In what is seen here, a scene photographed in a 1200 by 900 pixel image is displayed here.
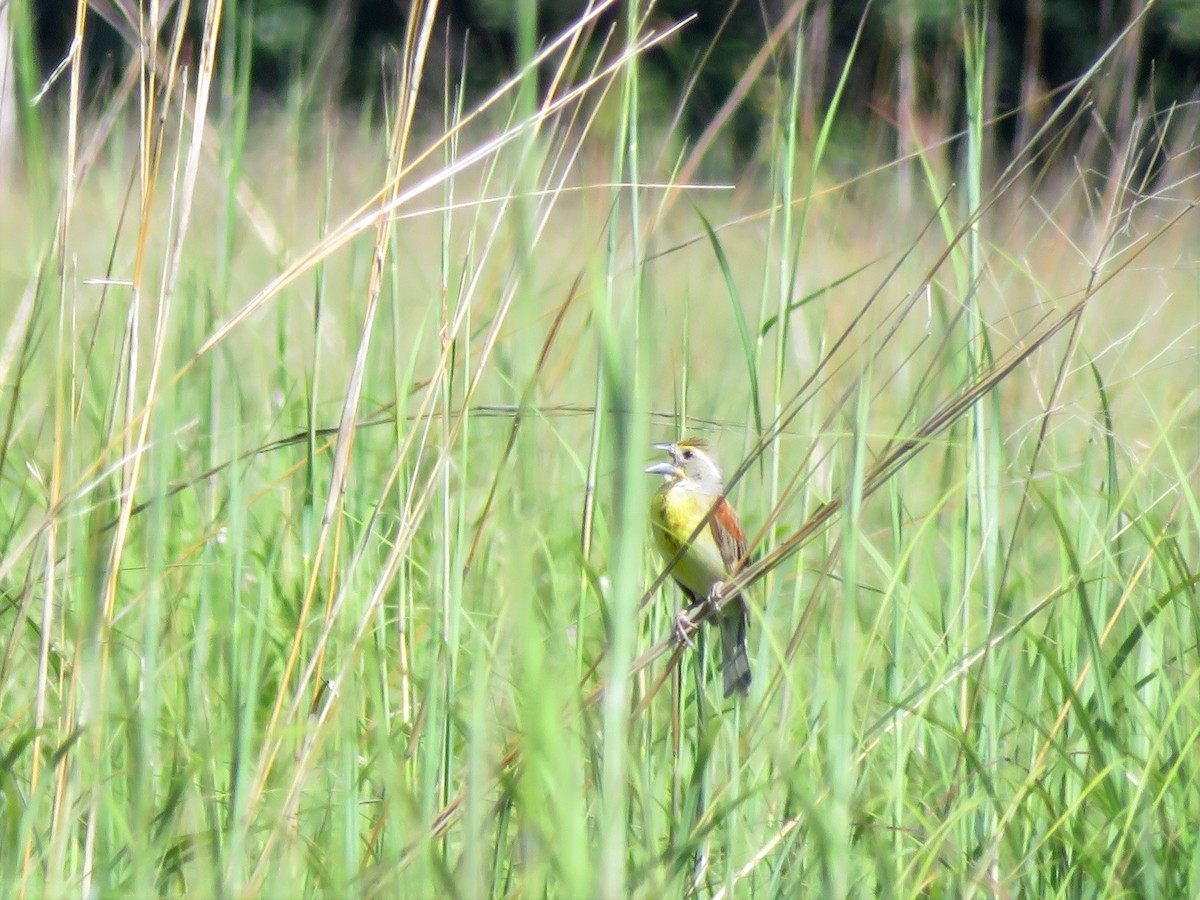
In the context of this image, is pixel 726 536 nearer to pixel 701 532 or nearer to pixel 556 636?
pixel 701 532

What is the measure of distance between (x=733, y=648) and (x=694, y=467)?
0.64 meters

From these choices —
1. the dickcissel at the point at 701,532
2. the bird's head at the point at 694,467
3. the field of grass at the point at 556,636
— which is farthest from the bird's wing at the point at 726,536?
the field of grass at the point at 556,636

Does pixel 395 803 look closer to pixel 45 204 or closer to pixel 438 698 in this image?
pixel 438 698

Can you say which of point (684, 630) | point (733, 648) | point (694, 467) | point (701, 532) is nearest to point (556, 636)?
point (684, 630)

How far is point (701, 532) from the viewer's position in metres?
2.50

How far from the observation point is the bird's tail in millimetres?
2090

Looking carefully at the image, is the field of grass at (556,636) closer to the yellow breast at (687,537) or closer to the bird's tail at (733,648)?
the bird's tail at (733,648)

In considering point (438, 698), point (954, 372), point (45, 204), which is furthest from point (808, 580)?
point (45, 204)

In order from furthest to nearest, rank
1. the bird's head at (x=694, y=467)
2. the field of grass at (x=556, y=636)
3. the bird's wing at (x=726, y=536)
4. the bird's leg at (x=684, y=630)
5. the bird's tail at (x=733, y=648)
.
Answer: the bird's head at (x=694, y=467) → the bird's wing at (x=726, y=536) → the bird's tail at (x=733, y=648) → the bird's leg at (x=684, y=630) → the field of grass at (x=556, y=636)

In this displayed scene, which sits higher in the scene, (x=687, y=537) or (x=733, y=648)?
(x=687, y=537)

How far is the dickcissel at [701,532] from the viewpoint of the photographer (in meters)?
2.32

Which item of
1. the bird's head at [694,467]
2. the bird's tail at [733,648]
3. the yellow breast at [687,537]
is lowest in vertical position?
the bird's tail at [733,648]

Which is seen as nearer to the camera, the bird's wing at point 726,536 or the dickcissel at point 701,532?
the dickcissel at point 701,532

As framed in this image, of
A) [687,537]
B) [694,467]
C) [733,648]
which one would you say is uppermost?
[694,467]
